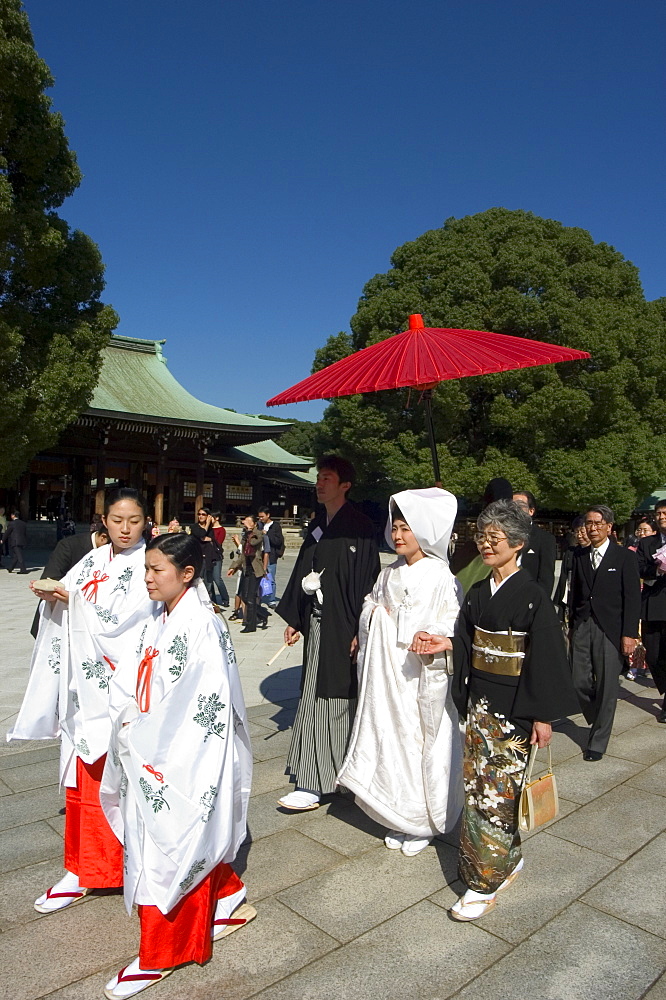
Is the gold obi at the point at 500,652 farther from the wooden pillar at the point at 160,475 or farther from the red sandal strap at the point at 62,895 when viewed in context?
the wooden pillar at the point at 160,475

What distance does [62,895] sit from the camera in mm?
2650

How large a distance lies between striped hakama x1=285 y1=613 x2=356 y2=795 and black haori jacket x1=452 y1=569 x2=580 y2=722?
1.20 m

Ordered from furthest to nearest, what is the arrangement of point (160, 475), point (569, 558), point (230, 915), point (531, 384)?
point (160, 475), point (531, 384), point (569, 558), point (230, 915)

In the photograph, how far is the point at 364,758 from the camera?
328 cm

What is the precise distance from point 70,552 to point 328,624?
1337 mm

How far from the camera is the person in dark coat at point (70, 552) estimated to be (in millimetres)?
3350

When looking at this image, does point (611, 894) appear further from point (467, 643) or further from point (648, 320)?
point (648, 320)

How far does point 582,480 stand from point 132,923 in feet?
61.2

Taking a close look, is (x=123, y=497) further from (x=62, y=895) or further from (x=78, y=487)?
(x=78, y=487)

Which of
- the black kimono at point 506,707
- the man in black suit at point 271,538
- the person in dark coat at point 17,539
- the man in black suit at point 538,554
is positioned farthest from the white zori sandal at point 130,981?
the person in dark coat at point 17,539

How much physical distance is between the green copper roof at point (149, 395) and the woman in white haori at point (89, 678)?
18.2m

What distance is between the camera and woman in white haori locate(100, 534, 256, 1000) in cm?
220

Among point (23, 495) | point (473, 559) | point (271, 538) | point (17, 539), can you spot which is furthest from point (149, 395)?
point (473, 559)

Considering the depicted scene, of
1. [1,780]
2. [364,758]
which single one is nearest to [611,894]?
[364,758]
